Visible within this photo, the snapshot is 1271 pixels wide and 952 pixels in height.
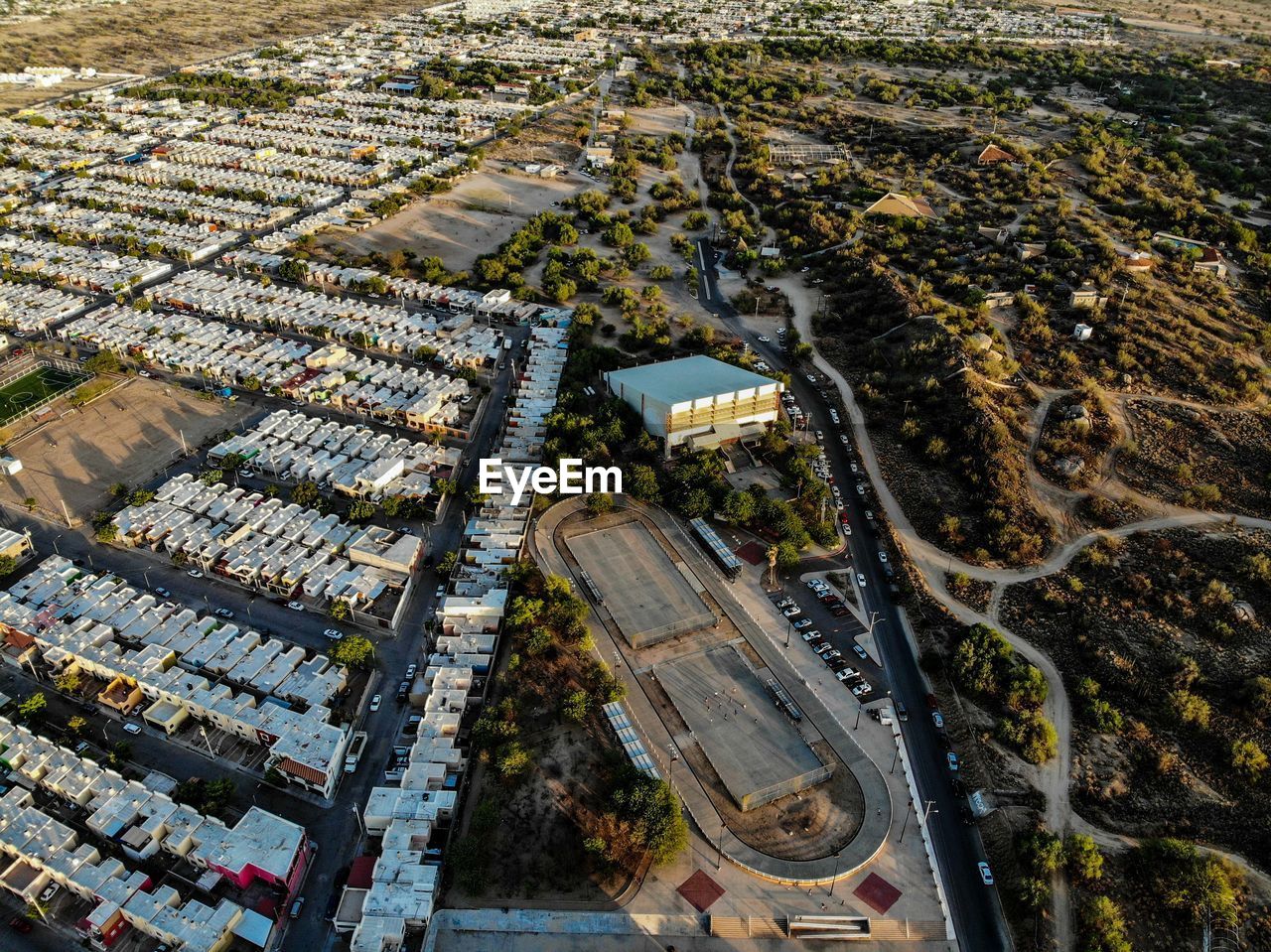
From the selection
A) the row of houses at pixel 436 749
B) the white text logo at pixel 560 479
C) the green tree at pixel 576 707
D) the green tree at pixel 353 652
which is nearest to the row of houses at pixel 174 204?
the row of houses at pixel 436 749

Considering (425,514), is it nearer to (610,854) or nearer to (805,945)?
(610,854)

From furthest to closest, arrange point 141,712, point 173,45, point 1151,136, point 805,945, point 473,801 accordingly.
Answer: point 173,45
point 1151,136
point 141,712
point 473,801
point 805,945

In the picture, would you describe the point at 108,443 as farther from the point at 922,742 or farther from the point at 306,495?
the point at 922,742

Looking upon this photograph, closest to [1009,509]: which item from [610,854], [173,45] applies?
[610,854]

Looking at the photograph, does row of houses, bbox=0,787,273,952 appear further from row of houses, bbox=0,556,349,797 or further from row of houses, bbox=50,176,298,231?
row of houses, bbox=50,176,298,231

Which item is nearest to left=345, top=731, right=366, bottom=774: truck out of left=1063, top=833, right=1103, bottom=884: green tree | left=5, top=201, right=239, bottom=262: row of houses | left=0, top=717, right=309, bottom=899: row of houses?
left=0, top=717, right=309, bottom=899: row of houses
